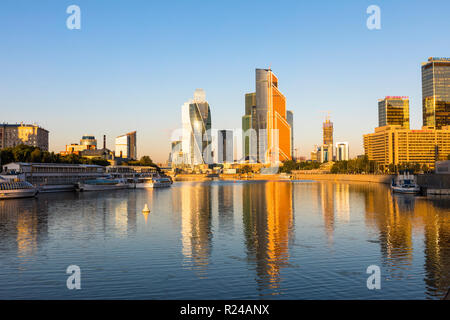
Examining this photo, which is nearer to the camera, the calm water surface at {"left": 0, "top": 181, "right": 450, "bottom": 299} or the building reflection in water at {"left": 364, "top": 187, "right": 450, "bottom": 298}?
the calm water surface at {"left": 0, "top": 181, "right": 450, "bottom": 299}

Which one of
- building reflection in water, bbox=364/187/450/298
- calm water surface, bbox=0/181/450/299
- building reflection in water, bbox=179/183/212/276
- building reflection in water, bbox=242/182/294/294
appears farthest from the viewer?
building reflection in water, bbox=179/183/212/276

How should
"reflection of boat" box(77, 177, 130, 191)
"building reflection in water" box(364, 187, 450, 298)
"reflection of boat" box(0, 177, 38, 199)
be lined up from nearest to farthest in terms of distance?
"building reflection in water" box(364, 187, 450, 298), "reflection of boat" box(0, 177, 38, 199), "reflection of boat" box(77, 177, 130, 191)

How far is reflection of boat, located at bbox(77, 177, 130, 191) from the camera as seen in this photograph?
513 ft

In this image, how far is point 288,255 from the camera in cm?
3816

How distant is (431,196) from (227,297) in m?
98.0

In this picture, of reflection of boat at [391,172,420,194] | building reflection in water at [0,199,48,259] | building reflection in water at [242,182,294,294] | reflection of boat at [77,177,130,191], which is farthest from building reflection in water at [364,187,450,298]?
reflection of boat at [77,177,130,191]

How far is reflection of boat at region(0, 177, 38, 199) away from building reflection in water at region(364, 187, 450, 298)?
9002 centimetres

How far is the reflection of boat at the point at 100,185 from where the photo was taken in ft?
513

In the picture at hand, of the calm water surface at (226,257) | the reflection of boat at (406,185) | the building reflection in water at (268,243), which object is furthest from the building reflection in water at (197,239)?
the reflection of boat at (406,185)

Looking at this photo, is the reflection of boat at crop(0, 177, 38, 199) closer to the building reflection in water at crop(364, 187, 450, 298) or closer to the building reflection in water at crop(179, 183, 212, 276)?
the building reflection in water at crop(179, 183, 212, 276)

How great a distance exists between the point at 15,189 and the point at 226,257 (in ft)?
310

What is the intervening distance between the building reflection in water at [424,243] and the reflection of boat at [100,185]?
11235cm
